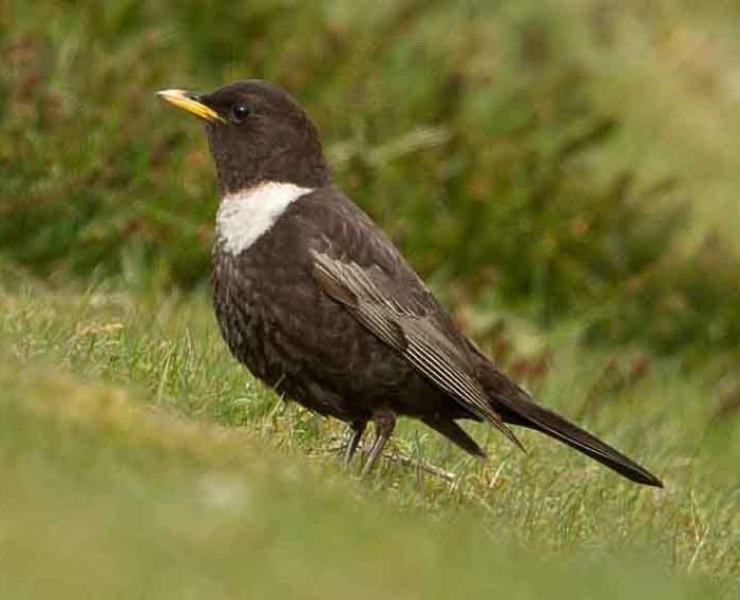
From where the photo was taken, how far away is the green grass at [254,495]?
5402mm

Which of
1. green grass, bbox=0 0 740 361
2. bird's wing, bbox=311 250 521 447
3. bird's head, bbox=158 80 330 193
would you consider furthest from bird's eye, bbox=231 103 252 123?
green grass, bbox=0 0 740 361

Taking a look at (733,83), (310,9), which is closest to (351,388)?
(310,9)

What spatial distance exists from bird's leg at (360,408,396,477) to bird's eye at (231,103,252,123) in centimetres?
128

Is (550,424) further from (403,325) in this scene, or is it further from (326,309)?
(326,309)

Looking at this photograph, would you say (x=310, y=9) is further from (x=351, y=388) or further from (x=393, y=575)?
(x=393, y=575)

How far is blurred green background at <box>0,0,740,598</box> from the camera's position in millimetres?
5801

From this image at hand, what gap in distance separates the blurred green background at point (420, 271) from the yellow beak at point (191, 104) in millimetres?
839

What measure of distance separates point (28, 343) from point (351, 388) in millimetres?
1114

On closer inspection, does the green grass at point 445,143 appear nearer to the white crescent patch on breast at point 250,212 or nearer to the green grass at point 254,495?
the green grass at point 254,495

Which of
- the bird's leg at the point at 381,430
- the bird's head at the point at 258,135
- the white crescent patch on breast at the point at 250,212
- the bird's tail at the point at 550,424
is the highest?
the bird's head at the point at 258,135

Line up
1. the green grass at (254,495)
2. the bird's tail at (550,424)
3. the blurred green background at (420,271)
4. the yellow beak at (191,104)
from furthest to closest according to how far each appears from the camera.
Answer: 1. the yellow beak at (191,104)
2. the bird's tail at (550,424)
3. the blurred green background at (420,271)
4. the green grass at (254,495)

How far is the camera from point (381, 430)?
794 centimetres

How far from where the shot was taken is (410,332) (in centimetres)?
805

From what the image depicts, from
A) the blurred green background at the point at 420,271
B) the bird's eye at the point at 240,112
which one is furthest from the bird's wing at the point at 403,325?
the bird's eye at the point at 240,112
